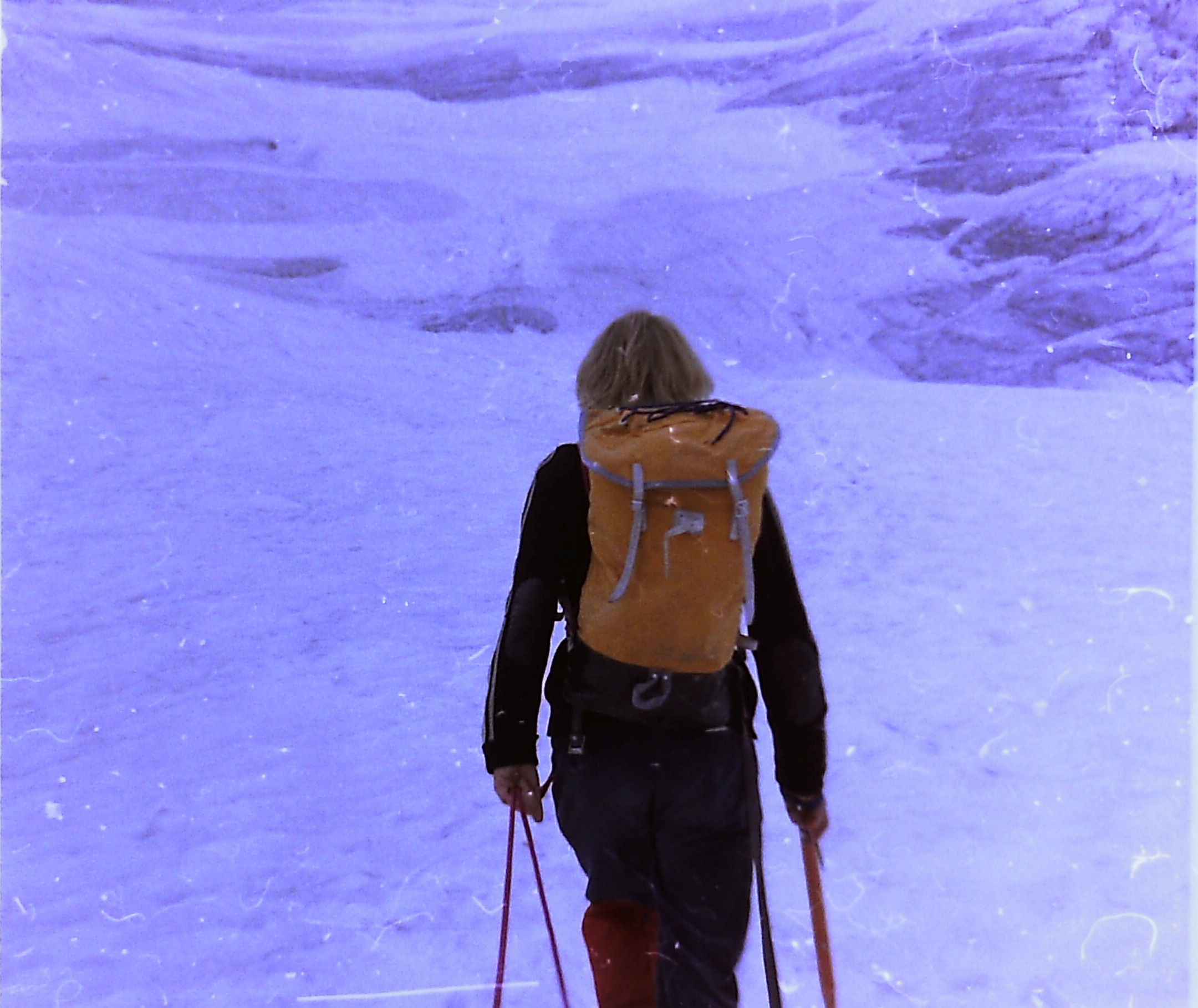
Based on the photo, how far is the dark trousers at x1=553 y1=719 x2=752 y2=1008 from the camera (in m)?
1.73

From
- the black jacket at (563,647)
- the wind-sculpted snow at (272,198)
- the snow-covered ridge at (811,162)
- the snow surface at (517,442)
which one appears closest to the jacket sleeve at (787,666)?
the black jacket at (563,647)

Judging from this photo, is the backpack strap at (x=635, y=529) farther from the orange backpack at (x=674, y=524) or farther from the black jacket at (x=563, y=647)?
the black jacket at (x=563, y=647)

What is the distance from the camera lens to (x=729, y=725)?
1.82 m

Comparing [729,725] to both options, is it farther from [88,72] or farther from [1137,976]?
[88,72]

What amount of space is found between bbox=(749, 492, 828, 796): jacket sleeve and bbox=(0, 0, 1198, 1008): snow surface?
40.8 inches

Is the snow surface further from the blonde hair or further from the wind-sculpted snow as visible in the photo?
the blonde hair

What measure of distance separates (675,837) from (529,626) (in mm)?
482

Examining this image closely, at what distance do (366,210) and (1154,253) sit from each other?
904cm

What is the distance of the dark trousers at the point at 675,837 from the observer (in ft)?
5.68

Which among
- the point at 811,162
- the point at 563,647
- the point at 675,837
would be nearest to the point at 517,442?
the point at 563,647

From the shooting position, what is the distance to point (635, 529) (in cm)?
166

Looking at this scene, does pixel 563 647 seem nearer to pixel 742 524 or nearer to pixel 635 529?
pixel 635 529

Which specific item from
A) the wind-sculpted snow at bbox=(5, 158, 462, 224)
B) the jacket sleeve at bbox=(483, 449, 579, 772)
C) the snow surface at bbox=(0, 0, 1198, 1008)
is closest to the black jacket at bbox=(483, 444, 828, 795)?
the jacket sleeve at bbox=(483, 449, 579, 772)

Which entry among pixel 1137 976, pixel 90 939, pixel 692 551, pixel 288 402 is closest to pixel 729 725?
pixel 692 551
